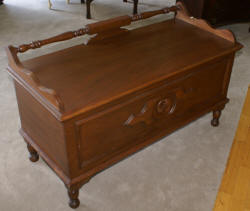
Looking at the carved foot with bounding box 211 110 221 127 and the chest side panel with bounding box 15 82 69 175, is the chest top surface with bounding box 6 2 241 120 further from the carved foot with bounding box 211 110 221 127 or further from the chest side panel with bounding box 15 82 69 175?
the carved foot with bounding box 211 110 221 127

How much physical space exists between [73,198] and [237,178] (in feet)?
3.51

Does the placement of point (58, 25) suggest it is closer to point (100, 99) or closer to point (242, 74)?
point (242, 74)

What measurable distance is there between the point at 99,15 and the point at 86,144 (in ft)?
10.2

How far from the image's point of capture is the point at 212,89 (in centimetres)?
253

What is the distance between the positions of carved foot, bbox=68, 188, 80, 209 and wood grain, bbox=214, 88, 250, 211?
0.82m

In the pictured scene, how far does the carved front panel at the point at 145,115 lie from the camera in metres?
1.93

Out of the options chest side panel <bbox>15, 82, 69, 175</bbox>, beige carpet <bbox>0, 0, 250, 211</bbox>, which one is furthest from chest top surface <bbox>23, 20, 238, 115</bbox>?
beige carpet <bbox>0, 0, 250, 211</bbox>

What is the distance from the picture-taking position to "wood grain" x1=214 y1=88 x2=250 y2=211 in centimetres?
218

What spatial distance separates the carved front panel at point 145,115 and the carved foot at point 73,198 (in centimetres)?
17

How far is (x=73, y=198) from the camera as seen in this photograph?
209cm

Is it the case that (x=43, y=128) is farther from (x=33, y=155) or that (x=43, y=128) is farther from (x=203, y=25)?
(x=203, y=25)

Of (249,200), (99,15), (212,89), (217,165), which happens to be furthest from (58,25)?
(249,200)

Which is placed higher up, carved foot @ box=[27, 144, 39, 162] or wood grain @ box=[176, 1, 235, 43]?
wood grain @ box=[176, 1, 235, 43]

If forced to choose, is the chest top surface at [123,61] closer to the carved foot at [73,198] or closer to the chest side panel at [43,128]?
the chest side panel at [43,128]
